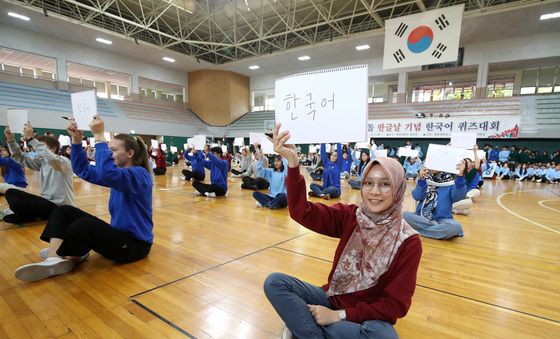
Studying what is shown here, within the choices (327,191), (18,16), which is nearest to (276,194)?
(327,191)

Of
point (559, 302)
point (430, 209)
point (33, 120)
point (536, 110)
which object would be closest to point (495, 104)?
point (536, 110)

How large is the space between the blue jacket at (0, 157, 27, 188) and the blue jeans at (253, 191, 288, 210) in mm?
3871

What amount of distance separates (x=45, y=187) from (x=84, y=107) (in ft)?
3.56

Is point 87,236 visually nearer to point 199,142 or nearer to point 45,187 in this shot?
point 45,187

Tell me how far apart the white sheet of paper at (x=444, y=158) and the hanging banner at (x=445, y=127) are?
11.2 m

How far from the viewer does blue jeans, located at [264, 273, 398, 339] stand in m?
1.14

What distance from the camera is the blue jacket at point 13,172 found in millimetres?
4280

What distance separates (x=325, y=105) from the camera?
154 centimetres

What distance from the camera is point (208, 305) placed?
1826 mm

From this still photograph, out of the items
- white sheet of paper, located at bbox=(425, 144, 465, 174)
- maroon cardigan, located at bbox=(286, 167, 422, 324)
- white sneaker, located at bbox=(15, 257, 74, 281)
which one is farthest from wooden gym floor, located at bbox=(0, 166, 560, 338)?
white sheet of paper, located at bbox=(425, 144, 465, 174)

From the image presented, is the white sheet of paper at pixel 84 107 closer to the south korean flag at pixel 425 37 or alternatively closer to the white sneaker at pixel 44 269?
the white sneaker at pixel 44 269

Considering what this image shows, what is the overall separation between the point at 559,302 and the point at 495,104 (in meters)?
15.0

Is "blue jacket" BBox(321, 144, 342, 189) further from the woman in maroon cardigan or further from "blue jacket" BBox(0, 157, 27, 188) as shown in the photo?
"blue jacket" BBox(0, 157, 27, 188)

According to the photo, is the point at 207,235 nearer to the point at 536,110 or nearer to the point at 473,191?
the point at 473,191
